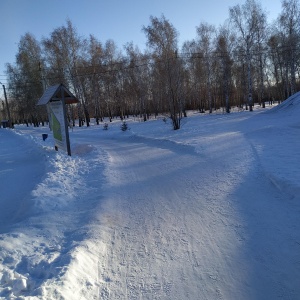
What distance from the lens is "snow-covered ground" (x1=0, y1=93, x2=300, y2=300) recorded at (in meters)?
2.93

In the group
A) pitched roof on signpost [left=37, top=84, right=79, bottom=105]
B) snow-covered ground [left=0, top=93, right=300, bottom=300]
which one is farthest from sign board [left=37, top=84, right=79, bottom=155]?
snow-covered ground [left=0, top=93, right=300, bottom=300]

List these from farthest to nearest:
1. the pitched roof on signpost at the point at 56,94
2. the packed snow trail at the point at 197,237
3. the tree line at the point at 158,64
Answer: the tree line at the point at 158,64 < the pitched roof on signpost at the point at 56,94 < the packed snow trail at the point at 197,237

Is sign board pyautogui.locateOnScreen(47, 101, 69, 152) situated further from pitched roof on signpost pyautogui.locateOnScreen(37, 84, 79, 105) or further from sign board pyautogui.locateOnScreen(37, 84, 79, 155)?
pitched roof on signpost pyautogui.locateOnScreen(37, 84, 79, 105)

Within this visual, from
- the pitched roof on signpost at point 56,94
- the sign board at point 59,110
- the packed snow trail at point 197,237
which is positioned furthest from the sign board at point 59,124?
the packed snow trail at point 197,237

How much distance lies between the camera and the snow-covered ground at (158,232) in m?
2.93

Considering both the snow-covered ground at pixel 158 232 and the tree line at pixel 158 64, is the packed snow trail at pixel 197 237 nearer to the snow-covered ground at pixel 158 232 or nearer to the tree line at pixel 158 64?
the snow-covered ground at pixel 158 232

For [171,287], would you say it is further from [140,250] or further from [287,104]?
[287,104]

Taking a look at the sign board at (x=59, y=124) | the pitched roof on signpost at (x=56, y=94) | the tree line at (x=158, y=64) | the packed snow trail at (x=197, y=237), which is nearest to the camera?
the packed snow trail at (x=197, y=237)

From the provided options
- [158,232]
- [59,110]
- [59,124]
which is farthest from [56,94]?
[158,232]

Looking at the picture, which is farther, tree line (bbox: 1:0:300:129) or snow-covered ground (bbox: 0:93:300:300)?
tree line (bbox: 1:0:300:129)

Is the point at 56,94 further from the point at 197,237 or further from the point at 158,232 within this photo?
the point at 197,237

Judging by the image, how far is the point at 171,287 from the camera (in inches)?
116

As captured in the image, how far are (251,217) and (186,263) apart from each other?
1.67 metres

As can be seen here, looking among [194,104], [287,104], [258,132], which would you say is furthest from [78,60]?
[194,104]
